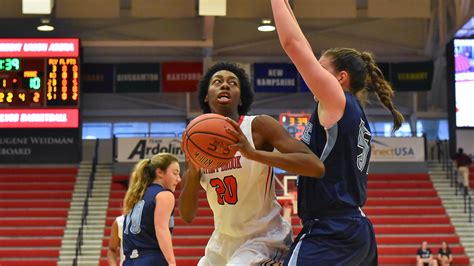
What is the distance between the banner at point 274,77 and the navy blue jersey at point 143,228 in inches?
645

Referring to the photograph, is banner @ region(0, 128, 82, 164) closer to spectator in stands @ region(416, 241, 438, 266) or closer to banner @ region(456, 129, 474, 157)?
spectator in stands @ region(416, 241, 438, 266)

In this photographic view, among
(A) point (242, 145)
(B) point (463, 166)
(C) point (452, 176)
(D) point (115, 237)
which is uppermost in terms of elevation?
(A) point (242, 145)

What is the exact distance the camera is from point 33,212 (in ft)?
68.2

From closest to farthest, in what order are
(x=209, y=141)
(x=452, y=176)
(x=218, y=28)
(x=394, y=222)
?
(x=209, y=141), (x=394, y=222), (x=452, y=176), (x=218, y=28)

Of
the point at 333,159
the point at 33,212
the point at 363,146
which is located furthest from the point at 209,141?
the point at 33,212

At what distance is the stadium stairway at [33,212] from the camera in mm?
18797

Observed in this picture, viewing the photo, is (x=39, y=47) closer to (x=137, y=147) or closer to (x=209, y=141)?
(x=137, y=147)

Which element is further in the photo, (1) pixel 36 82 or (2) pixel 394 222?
(2) pixel 394 222

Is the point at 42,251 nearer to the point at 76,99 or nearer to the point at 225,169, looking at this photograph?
the point at 76,99

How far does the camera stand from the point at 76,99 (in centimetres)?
1684

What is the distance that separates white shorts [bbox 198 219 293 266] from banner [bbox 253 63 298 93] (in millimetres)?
17834

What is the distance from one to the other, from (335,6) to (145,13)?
4568 mm

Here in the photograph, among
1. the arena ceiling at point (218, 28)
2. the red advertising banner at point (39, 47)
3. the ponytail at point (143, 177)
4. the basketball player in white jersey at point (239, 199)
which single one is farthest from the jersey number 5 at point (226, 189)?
the arena ceiling at point (218, 28)

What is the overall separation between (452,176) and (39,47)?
40.3 feet
